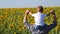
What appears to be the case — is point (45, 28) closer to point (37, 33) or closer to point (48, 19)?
point (37, 33)

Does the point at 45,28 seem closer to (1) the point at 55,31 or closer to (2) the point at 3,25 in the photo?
(1) the point at 55,31

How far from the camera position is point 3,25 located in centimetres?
798

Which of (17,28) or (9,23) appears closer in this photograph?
(17,28)

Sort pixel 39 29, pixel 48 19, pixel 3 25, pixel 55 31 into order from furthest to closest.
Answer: pixel 48 19, pixel 3 25, pixel 55 31, pixel 39 29

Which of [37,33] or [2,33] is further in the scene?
[2,33]

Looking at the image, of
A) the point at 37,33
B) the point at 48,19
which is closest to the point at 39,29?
the point at 37,33

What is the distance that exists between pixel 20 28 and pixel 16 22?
2.65 ft

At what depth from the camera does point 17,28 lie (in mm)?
7625

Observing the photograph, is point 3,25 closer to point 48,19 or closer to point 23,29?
point 23,29

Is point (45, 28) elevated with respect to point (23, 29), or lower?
elevated

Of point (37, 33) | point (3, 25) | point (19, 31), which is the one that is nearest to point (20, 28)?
point (19, 31)

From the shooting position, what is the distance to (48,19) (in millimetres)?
8688

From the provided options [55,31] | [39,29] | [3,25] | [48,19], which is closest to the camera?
[39,29]

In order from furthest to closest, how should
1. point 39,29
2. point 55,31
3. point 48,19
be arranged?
point 48,19 → point 55,31 → point 39,29
